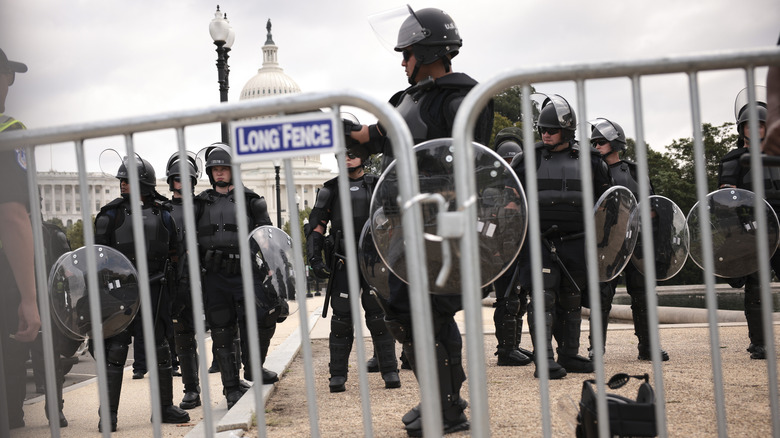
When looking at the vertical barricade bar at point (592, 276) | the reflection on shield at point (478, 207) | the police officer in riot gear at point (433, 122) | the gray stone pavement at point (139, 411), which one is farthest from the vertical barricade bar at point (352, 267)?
the police officer in riot gear at point (433, 122)

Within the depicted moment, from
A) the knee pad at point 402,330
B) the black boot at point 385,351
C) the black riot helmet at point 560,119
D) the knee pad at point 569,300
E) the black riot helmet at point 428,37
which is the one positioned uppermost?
the black riot helmet at point 428,37

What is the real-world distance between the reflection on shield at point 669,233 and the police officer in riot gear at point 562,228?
0.57 meters

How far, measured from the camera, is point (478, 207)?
331 centimetres

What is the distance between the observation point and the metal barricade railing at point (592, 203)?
2.54 m

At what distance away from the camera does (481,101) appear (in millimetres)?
2604

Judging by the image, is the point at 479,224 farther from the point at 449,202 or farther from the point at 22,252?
the point at 22,252

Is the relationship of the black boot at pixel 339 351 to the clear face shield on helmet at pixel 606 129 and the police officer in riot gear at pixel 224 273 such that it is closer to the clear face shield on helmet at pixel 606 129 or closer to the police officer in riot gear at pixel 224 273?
the police officer in riot gear at pixel 224 273

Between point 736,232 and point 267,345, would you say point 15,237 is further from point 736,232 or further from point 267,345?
point 736,232

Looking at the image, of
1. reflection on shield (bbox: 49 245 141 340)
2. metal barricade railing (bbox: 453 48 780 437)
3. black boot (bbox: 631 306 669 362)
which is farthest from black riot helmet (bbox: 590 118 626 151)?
metal barricade railing (bbox: 453 48 780 437)

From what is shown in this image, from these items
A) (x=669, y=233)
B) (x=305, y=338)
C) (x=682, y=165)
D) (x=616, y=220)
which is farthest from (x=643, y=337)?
(x=682, y=165)

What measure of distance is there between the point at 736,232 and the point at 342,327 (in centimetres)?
305

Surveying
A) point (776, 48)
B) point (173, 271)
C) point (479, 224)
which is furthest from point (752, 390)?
point (173, 271)

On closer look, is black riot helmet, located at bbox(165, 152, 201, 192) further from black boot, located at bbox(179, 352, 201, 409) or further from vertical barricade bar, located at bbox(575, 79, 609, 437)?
vertical barricade bar, located at bbox(575, 79, 609, 437)

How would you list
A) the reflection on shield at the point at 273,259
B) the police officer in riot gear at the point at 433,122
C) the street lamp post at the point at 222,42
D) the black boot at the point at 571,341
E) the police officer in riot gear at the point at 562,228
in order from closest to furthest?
the police officer in riot gear at the point at 433,122 < the reflection on shield at the point at 273,259 < the police officer in riot gear at the point at 562,228 < the black boot at the point at 571,341 < the street lamp post at the point at 222,42
